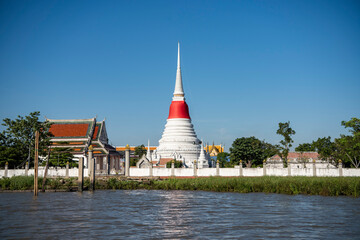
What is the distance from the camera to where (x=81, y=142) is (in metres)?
52.6

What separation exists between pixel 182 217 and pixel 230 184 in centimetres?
1214

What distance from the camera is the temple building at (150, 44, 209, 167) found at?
66062mm

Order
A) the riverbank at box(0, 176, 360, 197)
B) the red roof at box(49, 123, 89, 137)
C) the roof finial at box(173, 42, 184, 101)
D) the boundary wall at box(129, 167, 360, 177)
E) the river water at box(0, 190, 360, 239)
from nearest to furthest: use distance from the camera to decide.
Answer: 1. the river water at box(0, 190, 360, 239)
2. the riverbank at box(0, 176, 360, 197)
3. the boundary wall at box(129, 167, 360, 177)
4. the red roof at box(49, 123, 89, 137)
5. the roof finial at box(173, 42, 184, 101)

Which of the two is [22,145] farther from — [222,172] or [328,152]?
[328,152]

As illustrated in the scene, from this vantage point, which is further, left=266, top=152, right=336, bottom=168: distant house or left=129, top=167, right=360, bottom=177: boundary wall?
left=266, top=152, right=336, bottom=168: distant house

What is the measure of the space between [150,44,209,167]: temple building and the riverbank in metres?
28.5

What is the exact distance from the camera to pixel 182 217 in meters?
19.0

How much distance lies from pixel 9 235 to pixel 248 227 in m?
8.55

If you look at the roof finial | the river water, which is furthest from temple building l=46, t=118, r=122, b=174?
the river water

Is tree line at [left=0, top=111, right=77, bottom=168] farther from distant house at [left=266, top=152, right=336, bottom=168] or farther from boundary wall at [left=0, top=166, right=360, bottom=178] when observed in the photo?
distant house at [left=266, top=152, right=336, bottom=168]

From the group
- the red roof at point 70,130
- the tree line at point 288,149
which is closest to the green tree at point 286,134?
the tree line at point 288,149

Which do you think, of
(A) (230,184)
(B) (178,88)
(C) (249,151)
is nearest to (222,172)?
(A) (230,184)

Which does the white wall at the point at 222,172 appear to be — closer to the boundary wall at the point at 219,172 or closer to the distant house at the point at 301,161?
the boundary wall at the point at 219,172

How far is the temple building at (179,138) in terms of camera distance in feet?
217
